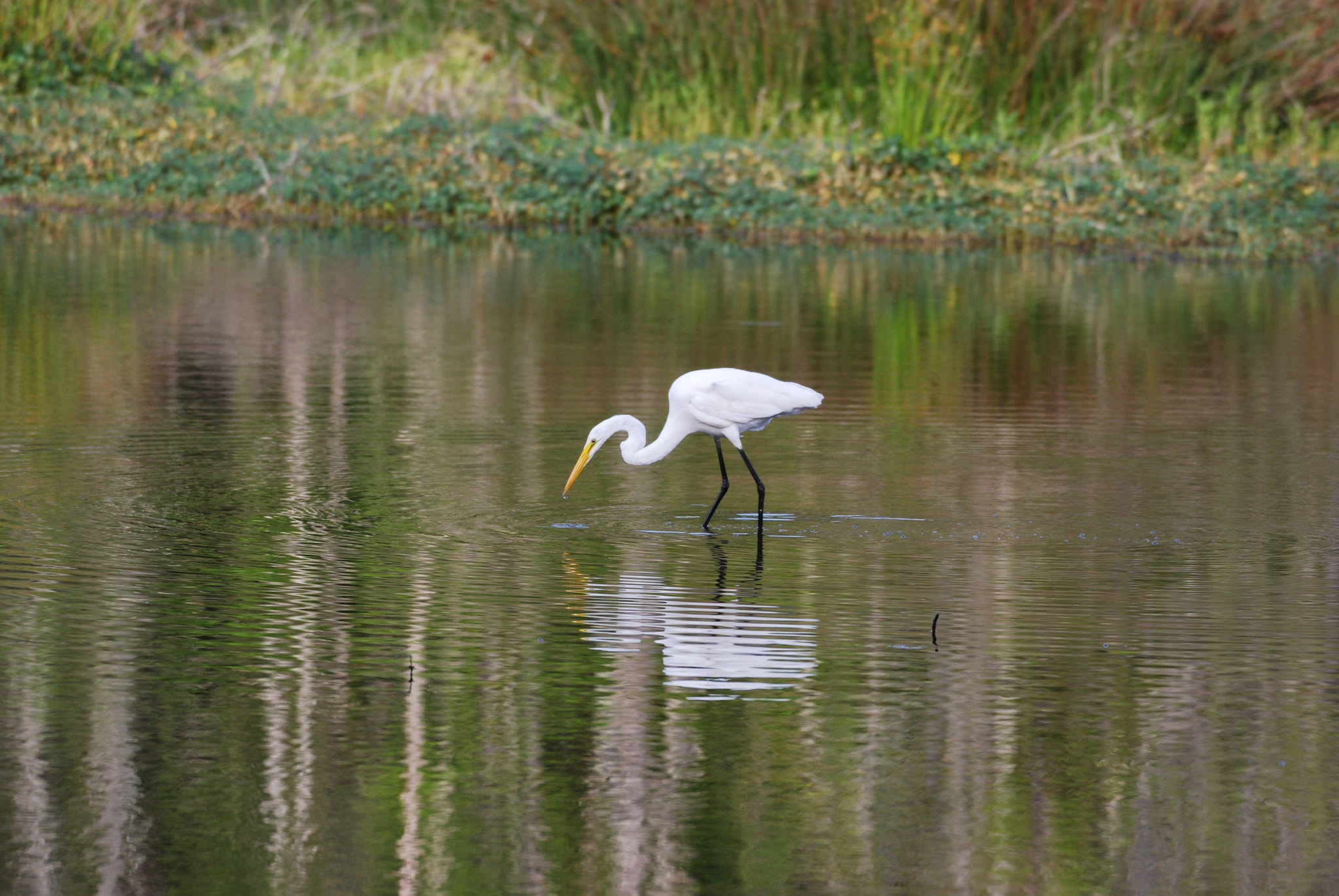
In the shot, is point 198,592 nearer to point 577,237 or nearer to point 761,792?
point 761,792

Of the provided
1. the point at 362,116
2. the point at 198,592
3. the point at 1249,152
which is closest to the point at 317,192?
the point at 362,116

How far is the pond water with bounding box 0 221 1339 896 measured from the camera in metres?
5.17

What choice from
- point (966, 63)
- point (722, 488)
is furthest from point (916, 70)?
point (722, 488)

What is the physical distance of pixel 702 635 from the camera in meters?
7.32

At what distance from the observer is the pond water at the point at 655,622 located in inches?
203

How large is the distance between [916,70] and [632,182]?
10.6 feet

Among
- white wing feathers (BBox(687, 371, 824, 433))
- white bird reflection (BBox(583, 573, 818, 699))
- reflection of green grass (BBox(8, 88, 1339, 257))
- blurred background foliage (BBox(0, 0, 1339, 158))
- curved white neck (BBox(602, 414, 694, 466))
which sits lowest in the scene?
white bird reflection (BBox(583, 573, 818, 699))

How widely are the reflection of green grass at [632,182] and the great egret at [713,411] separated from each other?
14.8 m

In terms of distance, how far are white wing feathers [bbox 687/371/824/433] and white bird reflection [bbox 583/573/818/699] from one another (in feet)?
4.71

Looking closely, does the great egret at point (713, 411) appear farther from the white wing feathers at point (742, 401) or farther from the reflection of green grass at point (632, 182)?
the reflection of green grass at point (632, 182)

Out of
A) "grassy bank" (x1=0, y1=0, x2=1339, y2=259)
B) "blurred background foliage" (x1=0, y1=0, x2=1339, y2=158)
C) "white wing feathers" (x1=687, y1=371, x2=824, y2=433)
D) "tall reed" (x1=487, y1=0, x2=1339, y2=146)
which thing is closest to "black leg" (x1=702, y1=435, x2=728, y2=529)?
"white wing feathers" (x1=687, y1=371, x2=824, y2=433)

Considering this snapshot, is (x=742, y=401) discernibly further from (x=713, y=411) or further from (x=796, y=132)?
(x=796, y=132)

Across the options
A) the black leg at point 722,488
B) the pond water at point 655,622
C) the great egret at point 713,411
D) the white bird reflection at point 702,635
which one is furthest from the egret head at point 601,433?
the white bird reflection at point 702,635

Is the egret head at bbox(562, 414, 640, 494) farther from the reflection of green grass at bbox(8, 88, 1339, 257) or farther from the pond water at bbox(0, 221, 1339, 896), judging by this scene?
the reflection of green grass at bbox(8, 88, 1339, 257)
